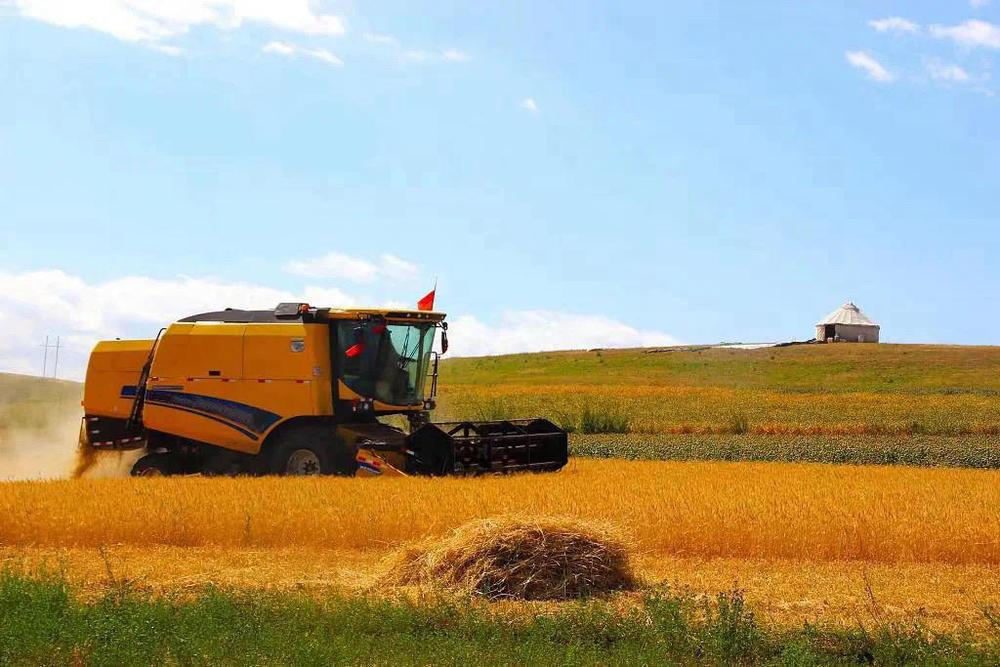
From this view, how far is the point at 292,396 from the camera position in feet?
61.7

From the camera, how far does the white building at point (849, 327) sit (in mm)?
90062

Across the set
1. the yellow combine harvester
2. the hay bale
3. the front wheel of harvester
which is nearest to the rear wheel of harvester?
the yellow combine harvester

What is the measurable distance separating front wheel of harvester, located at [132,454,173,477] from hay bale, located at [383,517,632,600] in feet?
34.4

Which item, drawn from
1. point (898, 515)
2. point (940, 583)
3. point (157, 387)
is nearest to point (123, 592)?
point (940, 583)

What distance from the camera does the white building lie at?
9006 centimetres

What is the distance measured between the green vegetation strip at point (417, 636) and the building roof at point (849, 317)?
86.4 metres

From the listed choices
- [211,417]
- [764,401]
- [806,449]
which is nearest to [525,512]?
[211,417]

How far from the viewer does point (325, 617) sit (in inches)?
323

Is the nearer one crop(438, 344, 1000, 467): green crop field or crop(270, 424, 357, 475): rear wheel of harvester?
crop(270, 424, 357, 475): rear wheel of harvester

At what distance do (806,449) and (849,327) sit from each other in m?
67.1

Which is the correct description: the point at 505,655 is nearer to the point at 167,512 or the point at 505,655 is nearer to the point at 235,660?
the point at 235,660

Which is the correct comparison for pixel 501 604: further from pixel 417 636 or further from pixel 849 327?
pixel 849 327

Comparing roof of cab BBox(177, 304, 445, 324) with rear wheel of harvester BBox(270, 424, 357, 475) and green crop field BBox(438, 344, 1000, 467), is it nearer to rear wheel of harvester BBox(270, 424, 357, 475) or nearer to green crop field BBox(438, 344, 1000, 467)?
rear wheel of harvester BBox(270, 424, 357, 475)

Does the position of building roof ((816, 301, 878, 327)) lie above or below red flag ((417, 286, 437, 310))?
above
